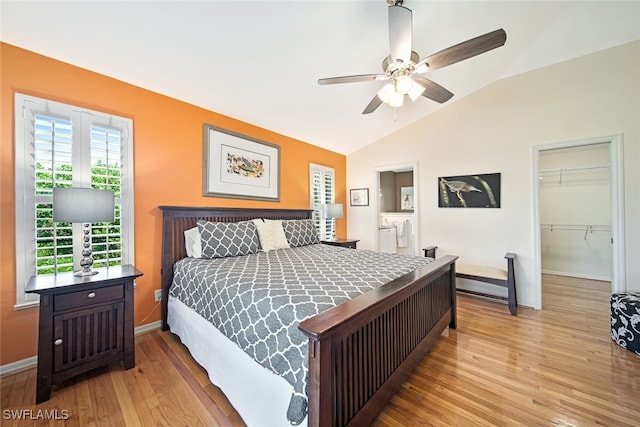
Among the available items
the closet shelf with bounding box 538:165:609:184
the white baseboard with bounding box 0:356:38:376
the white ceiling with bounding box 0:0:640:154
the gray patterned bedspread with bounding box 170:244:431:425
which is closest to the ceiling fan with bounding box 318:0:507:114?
the white ceiling with bounding box 0:0:640:154

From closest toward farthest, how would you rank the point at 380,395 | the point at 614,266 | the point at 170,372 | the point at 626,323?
the point at 380,395
the point at 170,372
the point at 626,323
the point at 614,266

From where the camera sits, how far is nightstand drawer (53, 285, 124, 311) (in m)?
1.68

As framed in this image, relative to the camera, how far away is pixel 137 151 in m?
2.50

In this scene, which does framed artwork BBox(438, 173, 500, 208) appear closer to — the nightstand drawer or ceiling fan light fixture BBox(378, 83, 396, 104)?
ceiling fan light fixture BBox(378, 83, 396, 104)

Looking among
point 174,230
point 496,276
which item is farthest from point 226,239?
point 496,276

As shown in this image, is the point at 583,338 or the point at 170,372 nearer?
the point at 170,372

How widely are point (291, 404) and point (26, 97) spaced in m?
2.97

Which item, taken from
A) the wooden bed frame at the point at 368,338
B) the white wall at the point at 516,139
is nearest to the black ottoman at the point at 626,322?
the white wall at the point at 516,139

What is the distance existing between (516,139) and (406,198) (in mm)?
3459

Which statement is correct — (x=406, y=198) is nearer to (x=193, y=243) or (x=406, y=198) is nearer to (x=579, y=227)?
(x=579, y=227)

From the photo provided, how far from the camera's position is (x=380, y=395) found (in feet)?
4.87

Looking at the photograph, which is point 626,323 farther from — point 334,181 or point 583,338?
point 334,181

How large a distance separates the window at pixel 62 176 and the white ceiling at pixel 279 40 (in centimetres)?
49

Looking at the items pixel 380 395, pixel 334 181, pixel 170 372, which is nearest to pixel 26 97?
pixel 170 372
